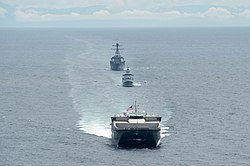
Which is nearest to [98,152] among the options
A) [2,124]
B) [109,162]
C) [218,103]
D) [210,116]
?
[109,162]

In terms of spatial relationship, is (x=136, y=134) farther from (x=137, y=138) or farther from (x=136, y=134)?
(x=137, y=138)

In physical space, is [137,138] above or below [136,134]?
below

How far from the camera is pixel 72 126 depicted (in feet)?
494

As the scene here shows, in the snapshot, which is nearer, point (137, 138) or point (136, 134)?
point (136, 134)

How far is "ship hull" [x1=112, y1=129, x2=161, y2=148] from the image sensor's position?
130 meters

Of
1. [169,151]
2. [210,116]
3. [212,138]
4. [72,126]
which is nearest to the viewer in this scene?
[169,151]

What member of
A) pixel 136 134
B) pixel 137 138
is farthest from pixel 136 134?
pixel 137 138

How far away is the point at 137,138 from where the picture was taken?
13075 cm

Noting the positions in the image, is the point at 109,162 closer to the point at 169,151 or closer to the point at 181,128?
the point at 169,151

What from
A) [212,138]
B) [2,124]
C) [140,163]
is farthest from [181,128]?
[2,124]

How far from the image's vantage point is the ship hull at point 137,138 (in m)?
130

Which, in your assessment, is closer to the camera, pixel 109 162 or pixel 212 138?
pixel 109 162

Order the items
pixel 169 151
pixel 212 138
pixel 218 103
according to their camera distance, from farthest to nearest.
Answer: pixel 218 103 < pixel 212 138 < pixel 169 151

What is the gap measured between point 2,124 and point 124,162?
139 ft
